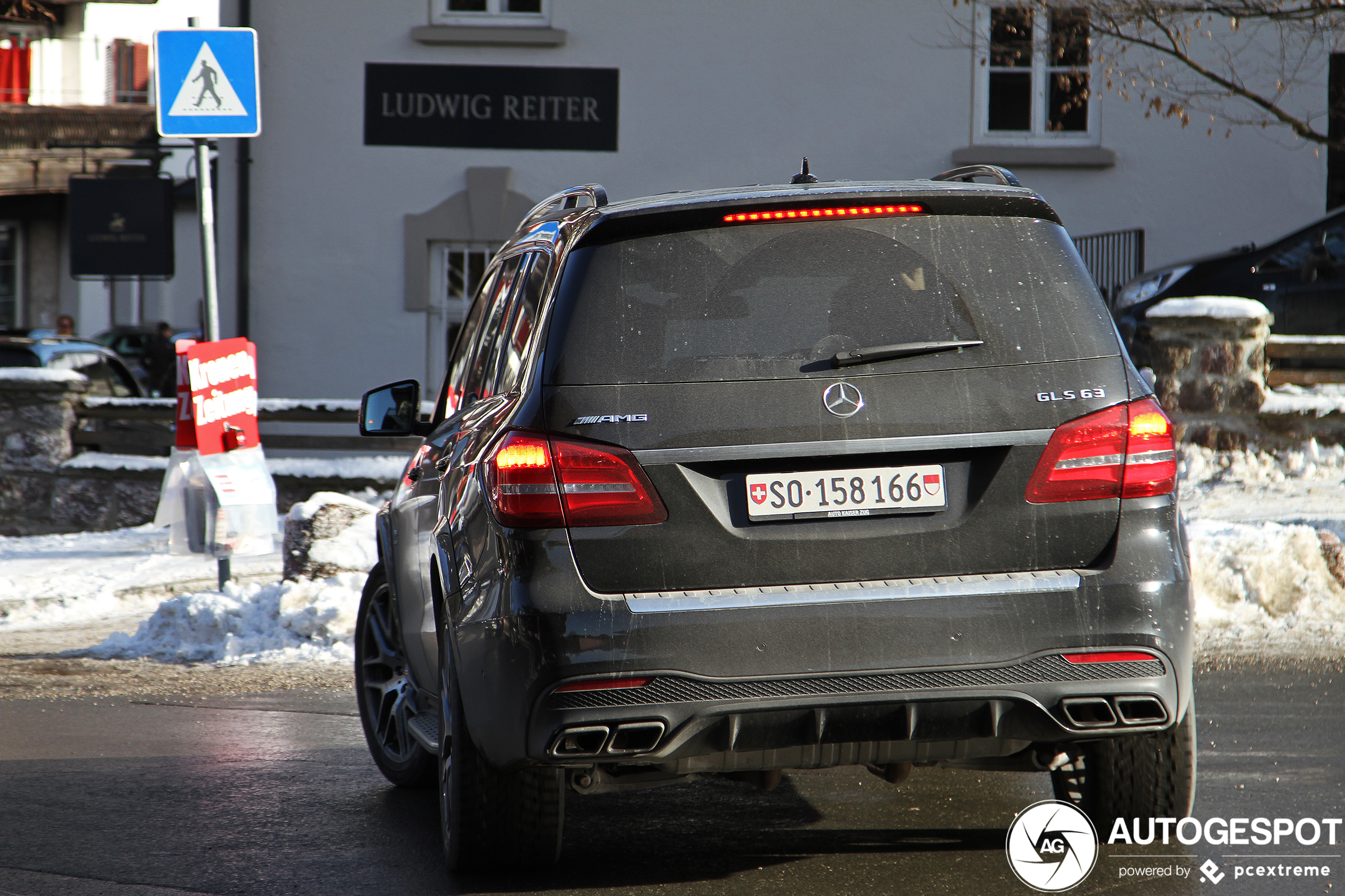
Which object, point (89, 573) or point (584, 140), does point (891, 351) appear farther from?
point (584, 140)

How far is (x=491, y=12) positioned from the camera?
15.6m

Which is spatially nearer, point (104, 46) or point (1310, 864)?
point (1310, 864)

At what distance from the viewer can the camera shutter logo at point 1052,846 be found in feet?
13.3

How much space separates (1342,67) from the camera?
1562cm

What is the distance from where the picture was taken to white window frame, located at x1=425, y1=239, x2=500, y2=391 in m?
15.7

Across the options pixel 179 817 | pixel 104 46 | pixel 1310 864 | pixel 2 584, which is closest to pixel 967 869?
pixel 1310 864

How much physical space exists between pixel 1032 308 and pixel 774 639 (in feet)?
3.35

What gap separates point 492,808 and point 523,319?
1.25m

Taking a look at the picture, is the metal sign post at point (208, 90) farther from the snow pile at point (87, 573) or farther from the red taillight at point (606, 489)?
the red taillight at point (606, 489)

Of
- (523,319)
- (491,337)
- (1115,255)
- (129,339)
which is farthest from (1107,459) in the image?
(129,339)

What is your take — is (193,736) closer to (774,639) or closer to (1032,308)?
(774,639)

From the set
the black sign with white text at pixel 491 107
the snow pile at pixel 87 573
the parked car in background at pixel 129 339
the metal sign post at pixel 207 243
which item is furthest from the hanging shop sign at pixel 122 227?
the parked car in background at pixel 129 339

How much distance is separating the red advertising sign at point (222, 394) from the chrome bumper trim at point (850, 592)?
213 inches

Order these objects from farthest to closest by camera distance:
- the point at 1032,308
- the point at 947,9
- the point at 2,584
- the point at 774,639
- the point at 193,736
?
the point at 947,9 < the point at 2,584 < the point at 193,736 < the point at 1032,308 < the point at 774,639
